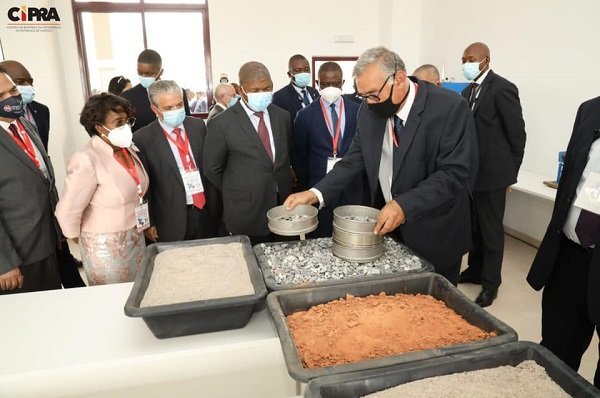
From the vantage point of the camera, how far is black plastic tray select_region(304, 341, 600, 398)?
0.89 meters

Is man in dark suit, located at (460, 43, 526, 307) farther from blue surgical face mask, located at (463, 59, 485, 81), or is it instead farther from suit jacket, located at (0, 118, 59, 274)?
suit jacket, located at (0, 118, 59, 274)

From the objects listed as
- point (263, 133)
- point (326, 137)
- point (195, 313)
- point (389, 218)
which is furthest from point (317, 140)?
point (195, 313)

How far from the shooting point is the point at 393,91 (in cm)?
166

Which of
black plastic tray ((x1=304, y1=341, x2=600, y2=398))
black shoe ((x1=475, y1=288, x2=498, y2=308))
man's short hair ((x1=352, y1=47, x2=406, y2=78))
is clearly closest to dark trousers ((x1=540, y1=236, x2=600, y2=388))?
black plastic tray ((x1=304, y1=341, x2=600, y2=398))

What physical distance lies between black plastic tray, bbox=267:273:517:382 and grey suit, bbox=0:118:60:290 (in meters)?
1.30

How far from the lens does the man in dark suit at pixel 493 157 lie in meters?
2.73

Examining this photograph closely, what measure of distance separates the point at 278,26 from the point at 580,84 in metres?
3.82

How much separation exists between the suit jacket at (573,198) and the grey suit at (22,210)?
2188mm

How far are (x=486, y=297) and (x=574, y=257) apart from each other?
1.47 m

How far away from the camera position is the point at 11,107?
1840 mm

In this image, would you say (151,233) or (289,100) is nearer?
(151,233)

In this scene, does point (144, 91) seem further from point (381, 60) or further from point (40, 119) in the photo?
point (381, 60)

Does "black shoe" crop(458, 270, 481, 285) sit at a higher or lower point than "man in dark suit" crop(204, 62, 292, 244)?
lower

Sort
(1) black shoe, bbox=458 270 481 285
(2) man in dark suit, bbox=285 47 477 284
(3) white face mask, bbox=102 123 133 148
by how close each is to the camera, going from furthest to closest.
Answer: (1) black shoe, bbox=458 270 481 285 → (3) white face mask, bbox=102 123 133 148 → (2) man in dark suit, bbox=285 47 477 284
